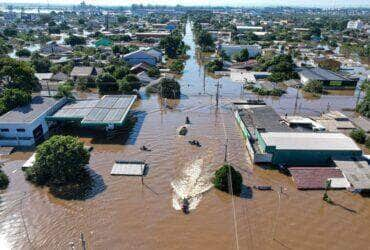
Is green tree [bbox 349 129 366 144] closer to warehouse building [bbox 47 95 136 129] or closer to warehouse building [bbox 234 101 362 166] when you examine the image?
warehouse building [bbox 234 101 362 166]

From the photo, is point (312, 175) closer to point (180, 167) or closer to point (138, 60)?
point (180, 167)

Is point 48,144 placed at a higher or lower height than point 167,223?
higher

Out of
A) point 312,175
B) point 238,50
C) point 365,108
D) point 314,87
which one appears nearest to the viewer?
point 312,175

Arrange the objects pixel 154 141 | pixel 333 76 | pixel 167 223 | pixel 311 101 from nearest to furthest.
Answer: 1. pixel 167 223
2. pixel 154 141
3. pixel 311 101
4. pixel 333 76

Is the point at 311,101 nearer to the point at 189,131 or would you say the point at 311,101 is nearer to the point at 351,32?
the point at 189,131

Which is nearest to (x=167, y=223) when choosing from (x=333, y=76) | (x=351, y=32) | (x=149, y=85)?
(x=149, y=85)

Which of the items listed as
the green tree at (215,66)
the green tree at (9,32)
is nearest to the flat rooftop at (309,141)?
the green tree at (215,66)

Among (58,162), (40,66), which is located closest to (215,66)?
(40,66)
